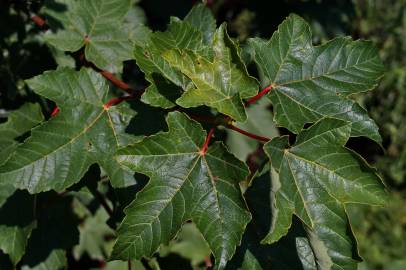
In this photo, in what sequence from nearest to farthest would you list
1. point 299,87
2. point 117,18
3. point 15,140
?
point 299,87
point 15,140
point 117,18

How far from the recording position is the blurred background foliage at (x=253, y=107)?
7.72ft

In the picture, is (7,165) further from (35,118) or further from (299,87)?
(299,87)

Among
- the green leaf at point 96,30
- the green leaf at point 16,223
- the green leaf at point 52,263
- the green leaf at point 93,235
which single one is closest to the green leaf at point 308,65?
the green leaf at point 96,30

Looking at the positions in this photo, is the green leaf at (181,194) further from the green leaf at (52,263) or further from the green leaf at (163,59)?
the green leaf at (52,263)

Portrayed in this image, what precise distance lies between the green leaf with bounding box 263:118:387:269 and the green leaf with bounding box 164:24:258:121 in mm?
163

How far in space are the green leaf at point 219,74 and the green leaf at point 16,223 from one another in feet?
2.66

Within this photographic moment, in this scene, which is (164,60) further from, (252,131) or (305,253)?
(252,131)

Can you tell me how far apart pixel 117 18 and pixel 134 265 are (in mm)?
1079

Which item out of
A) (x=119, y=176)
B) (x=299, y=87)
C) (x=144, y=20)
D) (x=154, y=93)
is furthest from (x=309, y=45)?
(x=144, y=20)

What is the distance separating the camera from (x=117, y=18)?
2.13 m

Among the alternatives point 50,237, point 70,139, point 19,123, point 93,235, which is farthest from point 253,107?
point 70,139

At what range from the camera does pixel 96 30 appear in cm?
211

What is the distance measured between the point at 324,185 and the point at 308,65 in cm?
41

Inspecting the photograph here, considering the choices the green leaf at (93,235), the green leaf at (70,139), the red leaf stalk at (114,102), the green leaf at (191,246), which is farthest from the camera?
the green leaf at (191,246)
